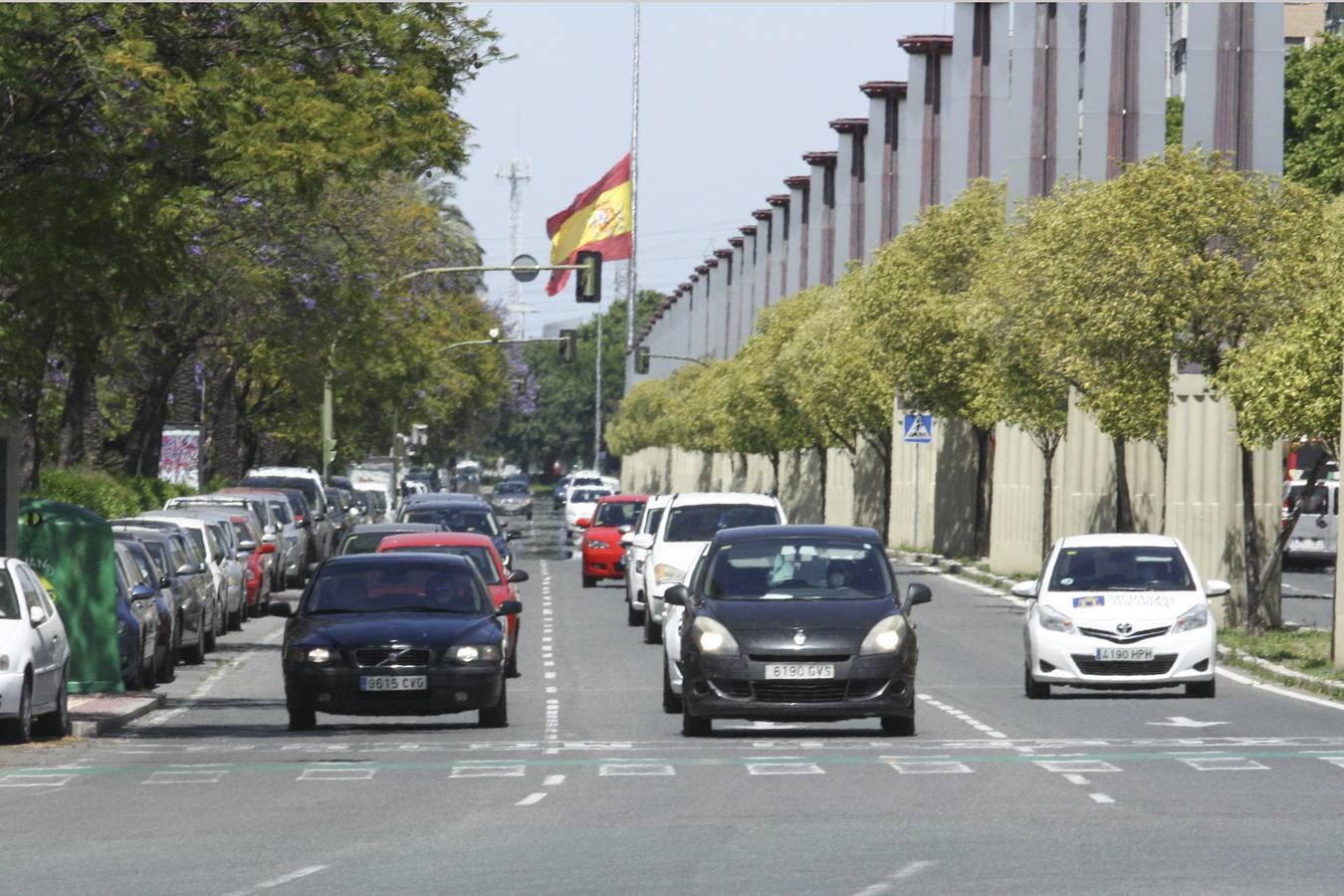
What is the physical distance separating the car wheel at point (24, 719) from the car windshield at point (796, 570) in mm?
5219

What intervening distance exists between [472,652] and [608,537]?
28.4 m

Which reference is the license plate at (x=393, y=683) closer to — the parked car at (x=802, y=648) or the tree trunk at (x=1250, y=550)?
the parked car at (x=802, y=648)

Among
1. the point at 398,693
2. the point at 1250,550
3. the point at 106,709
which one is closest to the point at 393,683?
the point at 398,693

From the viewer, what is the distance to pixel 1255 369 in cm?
3181

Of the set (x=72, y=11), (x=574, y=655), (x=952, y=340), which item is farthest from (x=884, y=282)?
(x=72, y=11)

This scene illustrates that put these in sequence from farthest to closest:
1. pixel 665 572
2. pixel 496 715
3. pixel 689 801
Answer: pixel 665 572 < pixel 496 715 < pixel 689 801

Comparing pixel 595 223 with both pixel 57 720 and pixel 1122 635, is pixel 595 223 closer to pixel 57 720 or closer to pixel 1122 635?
pixel 1122 635

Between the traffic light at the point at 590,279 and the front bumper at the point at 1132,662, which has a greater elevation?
the traffic light at the point at 590,279

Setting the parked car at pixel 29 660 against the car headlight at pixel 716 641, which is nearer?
the car headlight at pixel 716 641

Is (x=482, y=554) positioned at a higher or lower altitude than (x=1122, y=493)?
lower

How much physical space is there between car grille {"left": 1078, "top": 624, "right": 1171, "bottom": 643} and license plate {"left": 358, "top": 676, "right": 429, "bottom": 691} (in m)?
7.03

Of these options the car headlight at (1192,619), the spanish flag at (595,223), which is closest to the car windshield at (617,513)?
the car headlight at (1192,619)

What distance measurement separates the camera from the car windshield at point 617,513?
49469 millimetres

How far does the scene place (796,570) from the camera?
20297 millimetres
